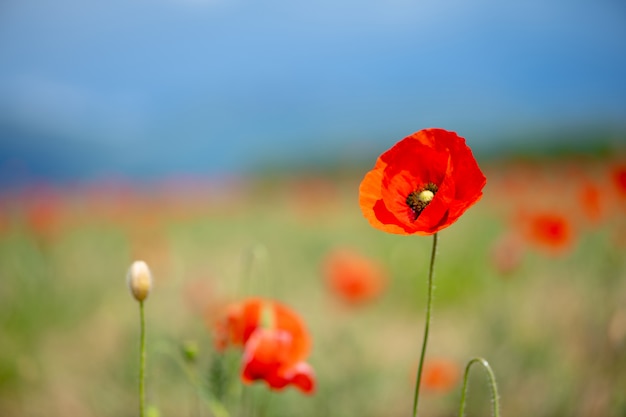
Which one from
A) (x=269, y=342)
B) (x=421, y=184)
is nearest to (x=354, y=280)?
(x=269, y=342)

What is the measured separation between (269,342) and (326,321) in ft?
7.51

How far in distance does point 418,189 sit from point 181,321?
241cm

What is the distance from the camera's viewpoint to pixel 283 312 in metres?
1.23

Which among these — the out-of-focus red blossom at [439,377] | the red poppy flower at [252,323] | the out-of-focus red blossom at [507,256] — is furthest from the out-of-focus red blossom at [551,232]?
the red poppy flower at [252,323]

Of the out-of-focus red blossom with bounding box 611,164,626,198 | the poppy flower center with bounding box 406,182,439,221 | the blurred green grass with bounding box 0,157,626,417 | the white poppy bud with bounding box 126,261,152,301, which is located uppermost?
the poppy flower center with bounding box 406,182,439,221

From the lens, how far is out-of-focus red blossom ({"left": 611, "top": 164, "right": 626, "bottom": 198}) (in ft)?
5.73

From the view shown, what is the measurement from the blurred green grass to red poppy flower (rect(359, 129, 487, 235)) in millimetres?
493

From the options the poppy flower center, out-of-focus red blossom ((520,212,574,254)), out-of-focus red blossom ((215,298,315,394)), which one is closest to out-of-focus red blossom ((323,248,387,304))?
out-of-focus red blossom ((520,212,574,254))

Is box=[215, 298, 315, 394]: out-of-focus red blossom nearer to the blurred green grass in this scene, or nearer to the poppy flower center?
the blurred green grass

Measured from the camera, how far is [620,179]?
176 cm

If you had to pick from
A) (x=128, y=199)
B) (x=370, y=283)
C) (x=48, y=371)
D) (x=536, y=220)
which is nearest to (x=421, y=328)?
(x=370, y=283)

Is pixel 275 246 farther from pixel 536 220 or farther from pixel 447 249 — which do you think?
pixel 536 220

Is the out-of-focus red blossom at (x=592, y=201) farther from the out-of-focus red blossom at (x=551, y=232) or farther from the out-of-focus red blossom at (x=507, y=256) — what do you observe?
the out-of-focus red blossom at (x=507, y=256)

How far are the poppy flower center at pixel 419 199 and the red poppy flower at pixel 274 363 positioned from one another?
16.5 inches
